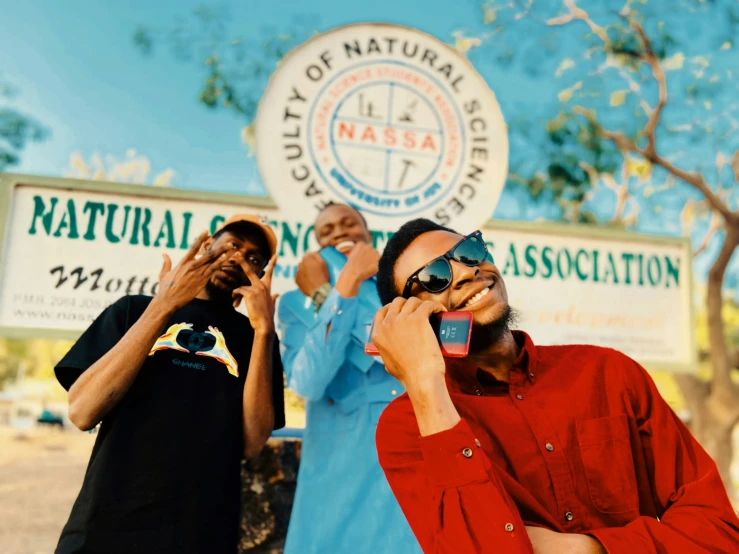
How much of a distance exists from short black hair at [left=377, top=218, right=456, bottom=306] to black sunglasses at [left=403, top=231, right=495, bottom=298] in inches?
6.0

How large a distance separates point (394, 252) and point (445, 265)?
279 mm

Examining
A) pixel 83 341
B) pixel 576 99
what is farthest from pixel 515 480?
pixel 576 99

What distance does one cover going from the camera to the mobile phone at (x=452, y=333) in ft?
5.40

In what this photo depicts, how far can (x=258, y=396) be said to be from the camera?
2.56 meters

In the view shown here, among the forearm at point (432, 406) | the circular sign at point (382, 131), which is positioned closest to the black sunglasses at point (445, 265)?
the forearm at point (432, 406)

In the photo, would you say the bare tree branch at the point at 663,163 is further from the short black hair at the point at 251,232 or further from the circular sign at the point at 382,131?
the short black hair at the point at 251,232

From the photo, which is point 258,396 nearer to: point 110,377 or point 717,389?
point 110,377

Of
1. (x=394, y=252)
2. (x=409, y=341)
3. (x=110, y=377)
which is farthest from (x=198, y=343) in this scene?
(x=409, y=341)

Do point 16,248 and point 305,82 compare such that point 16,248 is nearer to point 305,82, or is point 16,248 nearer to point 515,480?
point 305,82

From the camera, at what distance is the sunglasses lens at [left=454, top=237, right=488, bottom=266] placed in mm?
1909

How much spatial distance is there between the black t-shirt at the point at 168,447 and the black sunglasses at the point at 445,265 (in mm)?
991

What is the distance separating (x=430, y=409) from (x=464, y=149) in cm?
299

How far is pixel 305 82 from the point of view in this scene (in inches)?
A: 161

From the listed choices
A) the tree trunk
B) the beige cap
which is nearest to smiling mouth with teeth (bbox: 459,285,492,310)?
the beige cap
